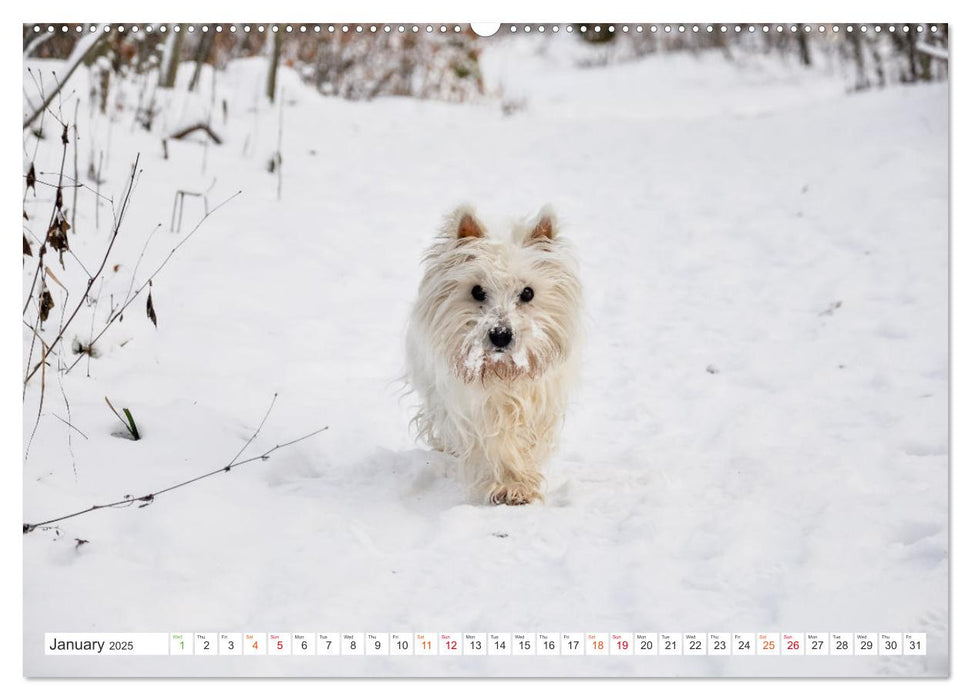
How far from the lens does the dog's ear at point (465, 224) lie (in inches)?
135

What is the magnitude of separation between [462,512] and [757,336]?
8.82 ft

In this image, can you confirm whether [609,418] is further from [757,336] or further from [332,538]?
[332,538]

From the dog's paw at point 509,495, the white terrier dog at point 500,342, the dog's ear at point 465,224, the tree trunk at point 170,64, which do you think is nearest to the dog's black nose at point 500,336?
the white terrier dog at point 500,342

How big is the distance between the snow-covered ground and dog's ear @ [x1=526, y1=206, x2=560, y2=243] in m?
0.79

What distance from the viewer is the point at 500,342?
10.6 ft

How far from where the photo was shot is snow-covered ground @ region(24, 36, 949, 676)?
99.9 inches

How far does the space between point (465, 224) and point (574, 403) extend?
3.21 ft

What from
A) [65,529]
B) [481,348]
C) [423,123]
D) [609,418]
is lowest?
[609,418]

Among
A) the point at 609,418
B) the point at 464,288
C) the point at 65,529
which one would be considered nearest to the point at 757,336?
the point at 609,418

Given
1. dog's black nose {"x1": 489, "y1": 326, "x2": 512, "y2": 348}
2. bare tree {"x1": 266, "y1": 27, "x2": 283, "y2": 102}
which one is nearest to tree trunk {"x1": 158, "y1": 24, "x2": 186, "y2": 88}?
bare tree {"x1": 266, "y1": 27, "x2": 283, "y2": 102}

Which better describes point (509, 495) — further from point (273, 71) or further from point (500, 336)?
point (273, 71)

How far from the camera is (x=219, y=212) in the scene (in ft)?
19.5

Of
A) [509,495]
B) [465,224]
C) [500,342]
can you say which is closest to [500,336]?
[500,342]

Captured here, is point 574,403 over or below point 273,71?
below
